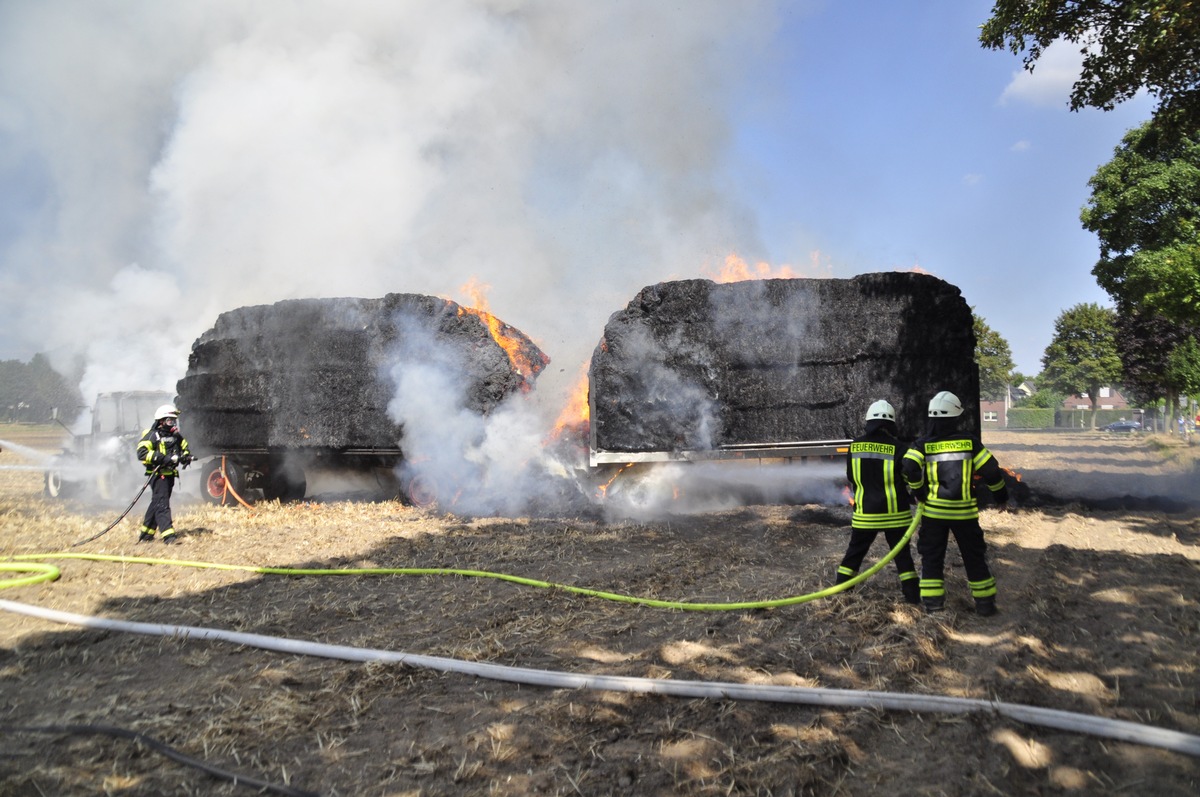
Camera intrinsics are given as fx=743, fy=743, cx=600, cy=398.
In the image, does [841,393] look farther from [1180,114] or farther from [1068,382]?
[1068,382]

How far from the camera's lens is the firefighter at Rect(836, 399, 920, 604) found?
5.61m

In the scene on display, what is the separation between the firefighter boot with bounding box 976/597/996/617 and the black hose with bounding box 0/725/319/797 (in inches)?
174

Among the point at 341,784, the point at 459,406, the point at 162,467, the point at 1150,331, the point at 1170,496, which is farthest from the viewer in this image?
the point at 1150,331

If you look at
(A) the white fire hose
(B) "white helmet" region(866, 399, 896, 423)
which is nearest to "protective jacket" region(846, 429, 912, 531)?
(B) "white helmet" region(866, 399, 896, 423)

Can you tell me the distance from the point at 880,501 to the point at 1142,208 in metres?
15.2

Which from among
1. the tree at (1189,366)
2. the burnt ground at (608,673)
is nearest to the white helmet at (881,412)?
the burnt ground at (608,673)

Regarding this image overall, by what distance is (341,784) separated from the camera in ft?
10.2

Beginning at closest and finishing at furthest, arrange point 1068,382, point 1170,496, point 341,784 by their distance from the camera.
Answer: point 341,784, point 1170,496, point 1068,382

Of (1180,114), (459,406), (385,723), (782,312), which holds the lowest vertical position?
(385,723)

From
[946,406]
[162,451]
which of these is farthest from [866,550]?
[162,451]

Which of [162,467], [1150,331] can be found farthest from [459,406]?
[1150,331]

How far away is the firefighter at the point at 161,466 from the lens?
9.17m

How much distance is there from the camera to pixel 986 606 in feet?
17.1

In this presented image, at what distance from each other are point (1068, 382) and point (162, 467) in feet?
166
